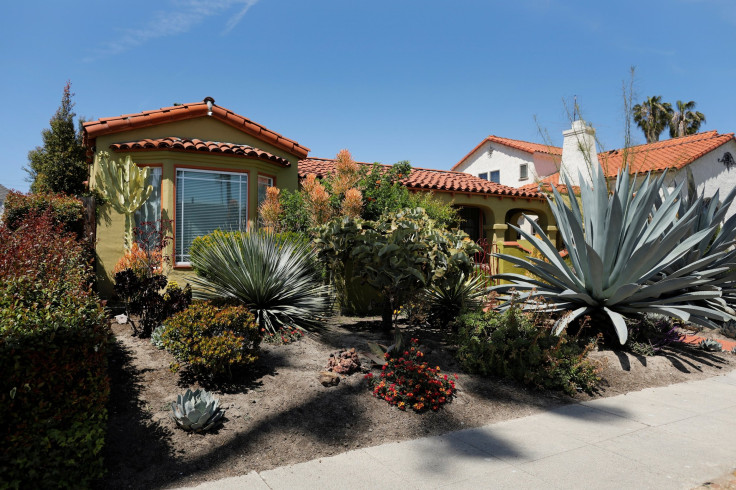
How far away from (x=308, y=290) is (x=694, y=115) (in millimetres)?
40957

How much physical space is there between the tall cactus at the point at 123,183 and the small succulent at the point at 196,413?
6528mm

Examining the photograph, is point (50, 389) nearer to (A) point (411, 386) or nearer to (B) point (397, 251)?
(A) point (411, 386)

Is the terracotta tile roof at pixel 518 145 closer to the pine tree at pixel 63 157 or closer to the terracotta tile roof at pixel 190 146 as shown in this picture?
the terracotta tile roof at pixel 190 146

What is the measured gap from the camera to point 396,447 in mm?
4035

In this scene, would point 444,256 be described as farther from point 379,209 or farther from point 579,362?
point 379,209

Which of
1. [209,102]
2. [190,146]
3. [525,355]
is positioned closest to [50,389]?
[525,355]

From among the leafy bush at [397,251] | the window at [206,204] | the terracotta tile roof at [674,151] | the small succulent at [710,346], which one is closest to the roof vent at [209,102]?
the window at [206,204]

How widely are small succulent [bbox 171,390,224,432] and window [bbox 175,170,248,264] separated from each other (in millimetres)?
6425

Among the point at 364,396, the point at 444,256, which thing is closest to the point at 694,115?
the point at 444,256

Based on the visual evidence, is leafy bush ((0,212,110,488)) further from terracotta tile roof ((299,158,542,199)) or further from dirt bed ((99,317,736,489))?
terracotta tile roof ((299,158,542,199))

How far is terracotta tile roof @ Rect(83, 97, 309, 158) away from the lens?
9.86 meters

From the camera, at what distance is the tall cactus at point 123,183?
9.33 meters

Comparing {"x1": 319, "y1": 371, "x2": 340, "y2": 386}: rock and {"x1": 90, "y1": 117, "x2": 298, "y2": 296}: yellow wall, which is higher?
{"x1": 90, "y1": 117, "x2": 298, "y2": 296}: yellow wall

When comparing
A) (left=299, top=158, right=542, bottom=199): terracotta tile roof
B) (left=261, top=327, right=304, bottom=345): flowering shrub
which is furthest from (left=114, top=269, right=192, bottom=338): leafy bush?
(left=299, top=158, right=542, bottom=199): terracotta tile roof
